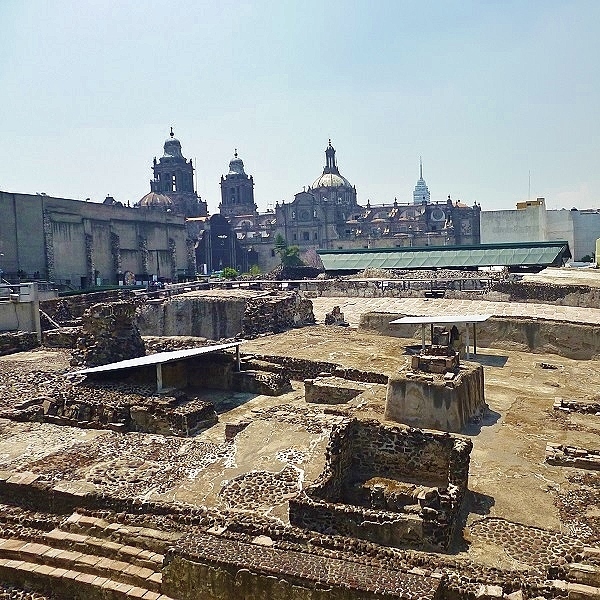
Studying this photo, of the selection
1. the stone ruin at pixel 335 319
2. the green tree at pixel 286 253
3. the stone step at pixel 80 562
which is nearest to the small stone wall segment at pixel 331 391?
the stone step at pixel 80 562

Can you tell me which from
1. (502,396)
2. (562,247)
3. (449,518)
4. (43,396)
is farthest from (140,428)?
(562,247)

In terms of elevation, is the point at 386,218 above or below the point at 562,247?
above

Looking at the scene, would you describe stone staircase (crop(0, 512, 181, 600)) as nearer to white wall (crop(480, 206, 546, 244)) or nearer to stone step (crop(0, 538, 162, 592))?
stone step (crop(0, 538, 162, 592))

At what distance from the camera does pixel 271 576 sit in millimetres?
5270

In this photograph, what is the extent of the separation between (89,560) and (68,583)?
0.29 metres

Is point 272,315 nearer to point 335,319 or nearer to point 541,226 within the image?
point 335,319

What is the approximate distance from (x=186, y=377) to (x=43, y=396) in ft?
10.5

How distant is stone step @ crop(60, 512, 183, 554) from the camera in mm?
6340

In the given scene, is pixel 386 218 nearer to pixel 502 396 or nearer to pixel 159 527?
pixel 502 396

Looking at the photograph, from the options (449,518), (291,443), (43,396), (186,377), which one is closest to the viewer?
(449,518)

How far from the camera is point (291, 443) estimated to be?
8.34 metres

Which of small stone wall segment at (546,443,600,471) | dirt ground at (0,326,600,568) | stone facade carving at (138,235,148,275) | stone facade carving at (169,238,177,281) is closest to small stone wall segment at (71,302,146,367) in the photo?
dirt ground at (0,326,600,568)

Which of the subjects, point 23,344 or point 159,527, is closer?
point 159,527

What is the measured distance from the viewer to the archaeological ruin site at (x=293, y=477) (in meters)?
5.50
